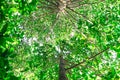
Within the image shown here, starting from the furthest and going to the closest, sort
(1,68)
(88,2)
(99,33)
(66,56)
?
(66,56)
(88,2)
(99,33)
(1,68)

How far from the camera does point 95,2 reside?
345 inches

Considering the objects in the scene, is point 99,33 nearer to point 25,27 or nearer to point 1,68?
point 25,27

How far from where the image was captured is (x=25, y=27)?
28.3 feet

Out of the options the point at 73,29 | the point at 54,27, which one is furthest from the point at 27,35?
the point at 73,29

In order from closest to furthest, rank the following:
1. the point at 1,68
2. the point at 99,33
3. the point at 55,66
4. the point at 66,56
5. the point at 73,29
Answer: the point at 1,68 → the point at 99,33 → the point at 73,29 → the point at 55,66 → the point at 66,56

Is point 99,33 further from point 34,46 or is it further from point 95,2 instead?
point 34,46

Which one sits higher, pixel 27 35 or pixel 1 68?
pixel 1 68

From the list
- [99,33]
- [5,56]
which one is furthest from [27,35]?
[5,56]

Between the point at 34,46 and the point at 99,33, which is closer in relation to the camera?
the point at 99,33

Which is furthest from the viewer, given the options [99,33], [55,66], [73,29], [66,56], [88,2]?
[66,56]

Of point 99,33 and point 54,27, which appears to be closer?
point 99,33

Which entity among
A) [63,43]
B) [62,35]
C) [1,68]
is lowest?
[63,43]

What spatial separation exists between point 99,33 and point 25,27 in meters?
3.07

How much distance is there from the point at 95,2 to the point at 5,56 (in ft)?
21.1
